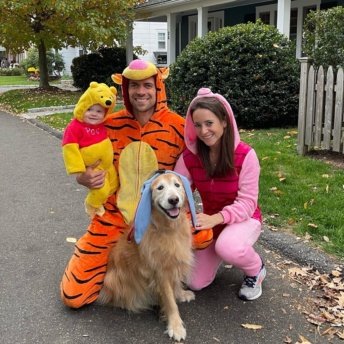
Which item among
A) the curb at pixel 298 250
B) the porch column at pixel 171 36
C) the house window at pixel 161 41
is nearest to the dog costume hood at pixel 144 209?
the curb at pixel 298 250

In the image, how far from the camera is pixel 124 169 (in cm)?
338

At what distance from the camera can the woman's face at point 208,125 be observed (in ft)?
10.2

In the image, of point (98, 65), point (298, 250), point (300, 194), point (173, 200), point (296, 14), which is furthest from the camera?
point (98, 65)

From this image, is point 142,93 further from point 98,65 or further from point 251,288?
Answer: point 98,65

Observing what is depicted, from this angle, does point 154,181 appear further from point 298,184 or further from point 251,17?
point 251,17

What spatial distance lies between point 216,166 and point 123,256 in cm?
89

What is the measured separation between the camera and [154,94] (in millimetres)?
3334

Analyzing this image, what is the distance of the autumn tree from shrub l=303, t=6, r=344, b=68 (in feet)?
32.9

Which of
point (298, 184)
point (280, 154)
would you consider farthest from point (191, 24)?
point (298, 184)

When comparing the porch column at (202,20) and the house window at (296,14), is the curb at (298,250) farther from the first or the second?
the porch column at (202,20)

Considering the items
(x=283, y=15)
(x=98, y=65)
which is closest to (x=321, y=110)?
(x=283, y=15)

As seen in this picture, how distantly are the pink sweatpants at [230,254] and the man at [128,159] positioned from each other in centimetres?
64

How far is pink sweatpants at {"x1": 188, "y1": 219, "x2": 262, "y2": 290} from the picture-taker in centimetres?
321

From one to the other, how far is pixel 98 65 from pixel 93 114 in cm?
1750
